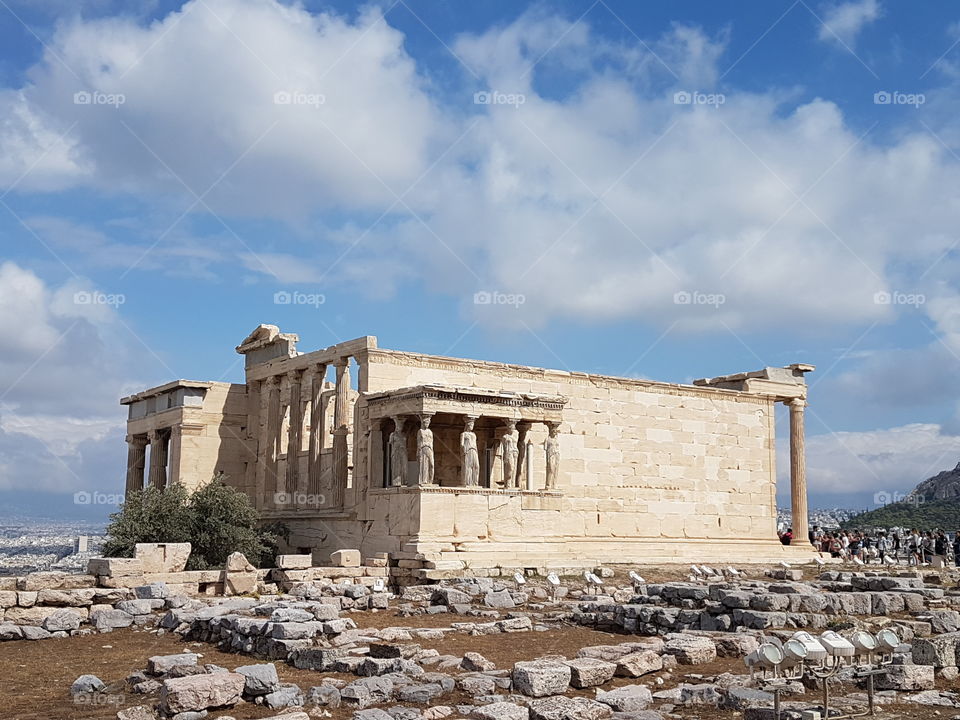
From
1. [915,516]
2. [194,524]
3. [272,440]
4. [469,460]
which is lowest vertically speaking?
[194,524]

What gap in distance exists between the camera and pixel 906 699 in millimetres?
9219

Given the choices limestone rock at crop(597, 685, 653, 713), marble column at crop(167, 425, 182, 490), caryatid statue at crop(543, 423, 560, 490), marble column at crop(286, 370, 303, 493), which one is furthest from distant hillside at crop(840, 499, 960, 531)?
limestone rock at crop(597, 685, 653, 713)

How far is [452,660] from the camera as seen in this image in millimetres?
10742

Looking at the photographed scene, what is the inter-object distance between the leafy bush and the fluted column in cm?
200

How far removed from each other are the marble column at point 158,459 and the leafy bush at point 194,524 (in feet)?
14.5

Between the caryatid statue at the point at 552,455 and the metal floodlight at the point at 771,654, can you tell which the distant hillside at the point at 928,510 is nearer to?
the caryatid statue at the point at 552,455

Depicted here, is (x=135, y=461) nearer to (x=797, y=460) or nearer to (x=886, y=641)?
(x=797, y=460)

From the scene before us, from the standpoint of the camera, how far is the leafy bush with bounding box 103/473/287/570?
2044 cm

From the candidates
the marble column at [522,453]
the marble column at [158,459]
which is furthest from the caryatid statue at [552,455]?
the marble column at [158,459]

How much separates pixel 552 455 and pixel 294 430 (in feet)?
21.4

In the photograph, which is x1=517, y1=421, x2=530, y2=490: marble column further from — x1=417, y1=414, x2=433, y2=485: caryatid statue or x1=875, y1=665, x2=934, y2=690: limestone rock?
x1=875, y1=665, x2=934, y2=690: limestone rock

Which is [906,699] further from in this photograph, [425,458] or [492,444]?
[492,444]

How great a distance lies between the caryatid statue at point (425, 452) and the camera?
67.1ft

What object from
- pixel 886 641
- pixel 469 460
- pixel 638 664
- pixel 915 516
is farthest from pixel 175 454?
pixel 915 516
